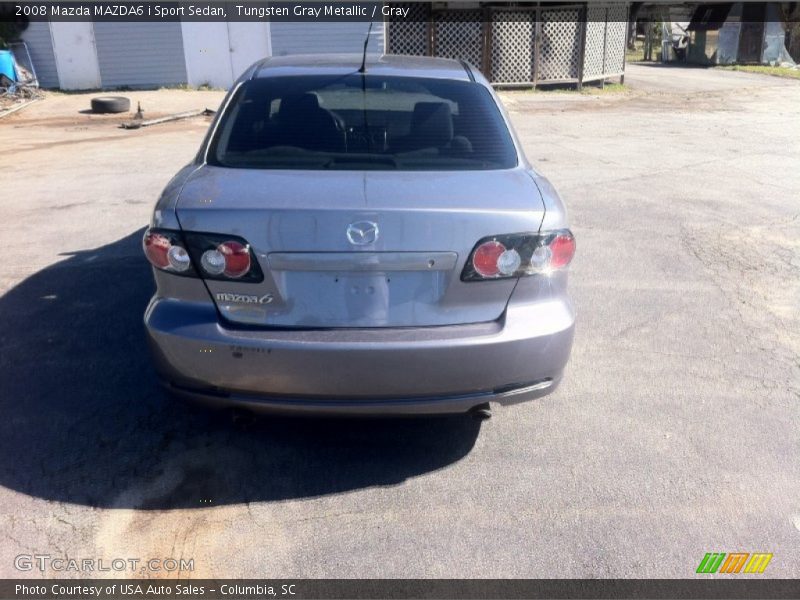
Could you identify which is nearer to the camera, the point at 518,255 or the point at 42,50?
the point at 518,255

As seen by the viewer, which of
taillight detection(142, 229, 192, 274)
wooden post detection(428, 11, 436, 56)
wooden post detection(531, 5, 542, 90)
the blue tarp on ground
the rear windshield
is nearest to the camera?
taillight detection(142, 229, 192, 274)

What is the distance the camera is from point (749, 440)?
355cm

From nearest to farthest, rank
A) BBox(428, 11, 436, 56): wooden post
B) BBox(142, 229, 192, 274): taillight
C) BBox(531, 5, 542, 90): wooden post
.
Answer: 1. BBox(142, 229, 192, 274): taillight
2. BBox(428, 11, 436, 56): wooden post
3. BBox(531, 5, 542, 90): wooden post

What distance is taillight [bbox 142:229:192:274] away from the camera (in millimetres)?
2916

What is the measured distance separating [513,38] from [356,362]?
20875mm

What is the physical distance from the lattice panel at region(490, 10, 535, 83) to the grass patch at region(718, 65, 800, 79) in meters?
11.5

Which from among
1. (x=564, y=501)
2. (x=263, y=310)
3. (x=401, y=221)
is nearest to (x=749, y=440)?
(x=564, y=501)

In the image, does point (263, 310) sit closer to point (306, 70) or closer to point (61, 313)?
point (306, 70)

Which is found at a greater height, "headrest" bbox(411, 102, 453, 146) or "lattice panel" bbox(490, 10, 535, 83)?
"headrest" bbox(411, 102, 453, 146)

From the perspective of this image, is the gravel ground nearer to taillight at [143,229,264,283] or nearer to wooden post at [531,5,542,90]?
taillight at [143,229,264,283]

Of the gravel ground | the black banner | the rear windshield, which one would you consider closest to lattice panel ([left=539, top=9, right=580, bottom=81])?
the gravel ground

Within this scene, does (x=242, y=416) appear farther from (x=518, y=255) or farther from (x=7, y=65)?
(x=7, y=65)

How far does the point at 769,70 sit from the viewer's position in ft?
97.2

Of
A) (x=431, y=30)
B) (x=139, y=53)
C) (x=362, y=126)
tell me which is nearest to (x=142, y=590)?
(x=362, y=126)
